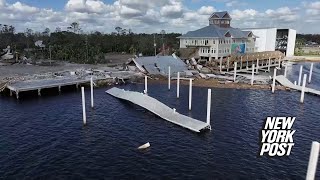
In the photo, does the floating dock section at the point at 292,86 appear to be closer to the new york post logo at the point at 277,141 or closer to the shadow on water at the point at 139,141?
the shadow on water at the point at 139,141

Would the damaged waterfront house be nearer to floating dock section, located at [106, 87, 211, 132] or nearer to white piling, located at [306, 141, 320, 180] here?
floating dock section, located at [106, 87, 211, 132]

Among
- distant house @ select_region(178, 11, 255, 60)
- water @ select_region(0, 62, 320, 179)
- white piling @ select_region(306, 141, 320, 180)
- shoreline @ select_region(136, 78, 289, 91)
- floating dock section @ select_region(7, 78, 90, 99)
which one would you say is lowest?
water @ select_region(0, 62, 320, 179)

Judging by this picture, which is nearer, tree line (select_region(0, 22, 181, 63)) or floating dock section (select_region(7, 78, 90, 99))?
floating dock section (select_region(7, 78, 90, 99))

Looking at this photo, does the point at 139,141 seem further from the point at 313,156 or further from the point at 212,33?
the point at 212,33

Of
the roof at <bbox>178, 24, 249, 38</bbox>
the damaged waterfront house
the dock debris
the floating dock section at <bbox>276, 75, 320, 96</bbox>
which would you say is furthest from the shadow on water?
the roof at <bbox>178, 24, 249, 38</bbox>

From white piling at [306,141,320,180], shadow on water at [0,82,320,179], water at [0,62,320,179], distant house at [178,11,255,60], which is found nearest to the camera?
white piling at [306,141,320,180]

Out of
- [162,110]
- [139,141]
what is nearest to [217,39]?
[162,110]
